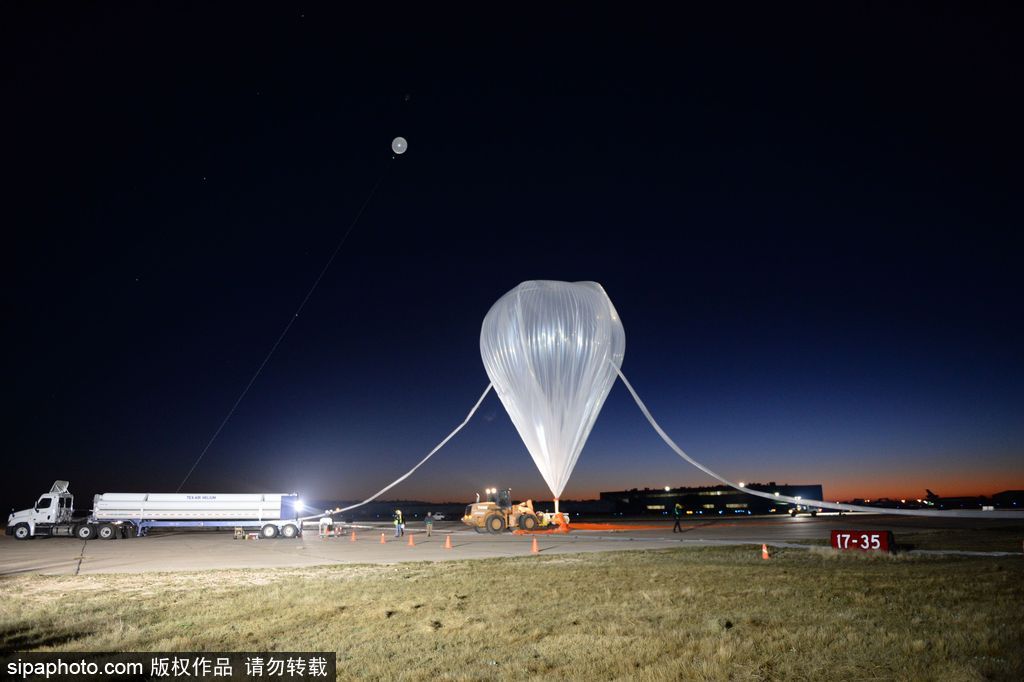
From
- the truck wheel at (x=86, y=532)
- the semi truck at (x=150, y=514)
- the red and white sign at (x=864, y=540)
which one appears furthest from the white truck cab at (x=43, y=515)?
the red and white sign at (x=864, y=540)

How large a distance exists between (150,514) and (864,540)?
119 feet

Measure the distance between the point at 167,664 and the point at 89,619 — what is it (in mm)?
3542

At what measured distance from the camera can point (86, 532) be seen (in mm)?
34000

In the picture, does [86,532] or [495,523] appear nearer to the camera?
[495,523]

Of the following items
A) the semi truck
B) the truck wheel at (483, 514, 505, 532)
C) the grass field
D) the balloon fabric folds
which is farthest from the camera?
the semi truck

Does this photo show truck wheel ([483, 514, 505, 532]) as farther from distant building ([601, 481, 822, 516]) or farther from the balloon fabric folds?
distant building ([601, 481, 822, 516])

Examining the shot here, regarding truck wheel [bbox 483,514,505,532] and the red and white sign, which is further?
truck wheel [bbox 483,514,505,532]

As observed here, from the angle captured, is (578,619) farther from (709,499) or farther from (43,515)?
(709,499)

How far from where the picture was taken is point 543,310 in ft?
76.8

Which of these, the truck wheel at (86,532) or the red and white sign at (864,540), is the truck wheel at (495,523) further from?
the truck wheel at (86,532)

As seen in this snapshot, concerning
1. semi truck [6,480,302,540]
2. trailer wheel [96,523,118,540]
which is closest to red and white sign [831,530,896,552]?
semi truck [6,480,302,540]

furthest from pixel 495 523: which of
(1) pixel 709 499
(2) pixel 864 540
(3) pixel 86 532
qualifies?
(1) pixel 709 499

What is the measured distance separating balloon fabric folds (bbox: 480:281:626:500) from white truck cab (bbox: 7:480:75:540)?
28.9 metres

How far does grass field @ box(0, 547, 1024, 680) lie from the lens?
7.21 m
